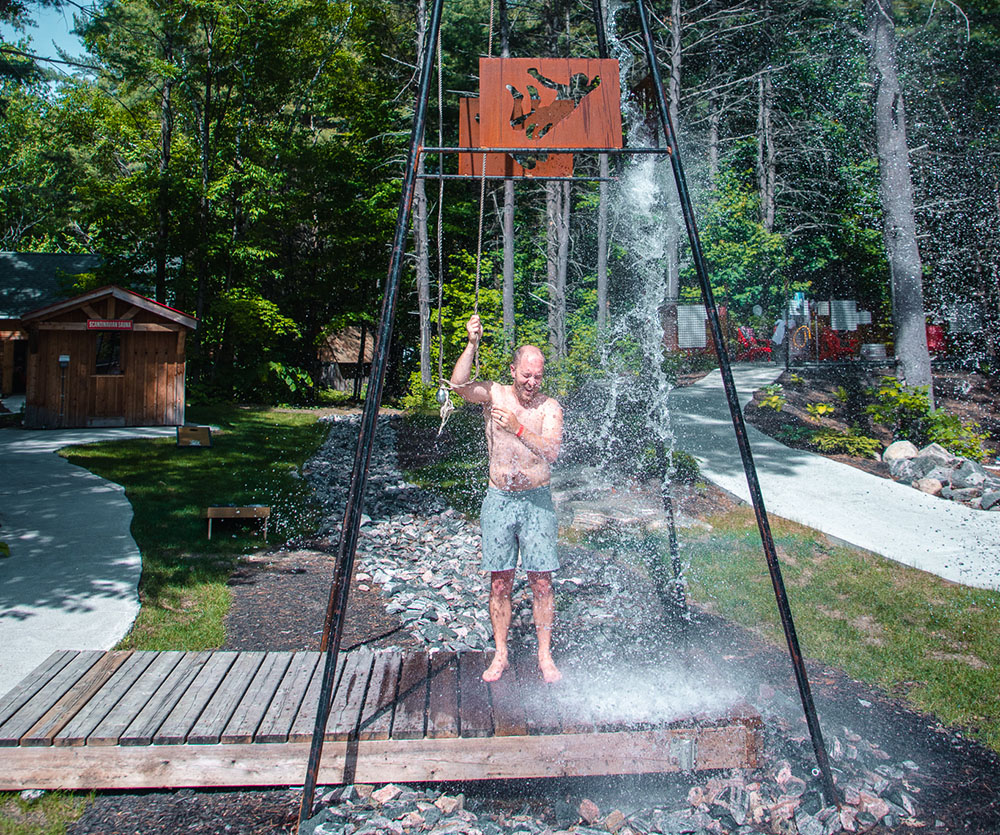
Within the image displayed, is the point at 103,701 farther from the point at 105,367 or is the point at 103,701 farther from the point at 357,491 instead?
the point at 105,367

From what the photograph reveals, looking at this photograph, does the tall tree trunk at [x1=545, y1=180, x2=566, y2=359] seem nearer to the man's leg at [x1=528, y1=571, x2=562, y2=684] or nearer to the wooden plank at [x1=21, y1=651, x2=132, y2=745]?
the man's leg at [x1=528, y1=571, x2=562, y2=684]

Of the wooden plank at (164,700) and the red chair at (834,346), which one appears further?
the red chair at (834,346)

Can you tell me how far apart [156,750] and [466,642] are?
8.29 ft

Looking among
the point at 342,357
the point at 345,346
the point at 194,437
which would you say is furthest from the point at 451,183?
the point at 194,437

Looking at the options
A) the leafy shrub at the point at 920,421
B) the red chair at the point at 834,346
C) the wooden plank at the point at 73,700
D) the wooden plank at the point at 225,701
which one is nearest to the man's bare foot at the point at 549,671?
the wooden plank at the point at 225,701

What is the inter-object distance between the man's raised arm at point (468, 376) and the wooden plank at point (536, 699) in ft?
5.23

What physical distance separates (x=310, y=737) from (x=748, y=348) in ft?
73.7

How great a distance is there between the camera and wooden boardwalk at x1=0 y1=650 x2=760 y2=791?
3.55m

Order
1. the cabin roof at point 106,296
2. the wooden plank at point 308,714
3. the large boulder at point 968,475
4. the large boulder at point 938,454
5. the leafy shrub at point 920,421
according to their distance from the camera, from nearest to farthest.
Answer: the wooden plank at point 308,714
the large boulder at point 968,475
the large boulder at point 938,454
the leafy shrub at point 920,421
the cabin roof at point 106,296

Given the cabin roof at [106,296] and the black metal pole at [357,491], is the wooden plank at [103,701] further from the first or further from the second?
the cabin roof at [106,296]

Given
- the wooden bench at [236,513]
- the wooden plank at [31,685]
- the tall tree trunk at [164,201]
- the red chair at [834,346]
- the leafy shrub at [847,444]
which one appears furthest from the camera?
the red chair at [834,346]

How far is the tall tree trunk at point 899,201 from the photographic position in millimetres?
12039

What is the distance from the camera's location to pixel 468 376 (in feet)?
13.6

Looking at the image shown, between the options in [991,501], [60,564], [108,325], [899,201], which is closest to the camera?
[60,564]
